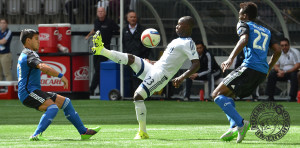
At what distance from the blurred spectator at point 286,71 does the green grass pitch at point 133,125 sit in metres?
0.95

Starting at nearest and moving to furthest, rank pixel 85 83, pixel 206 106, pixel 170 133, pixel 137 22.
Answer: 1. pixel 170 133
2. pixel 206 106
3. pixel 137 22
4. pixel 85 83

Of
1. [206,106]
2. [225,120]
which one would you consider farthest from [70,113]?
[206,106]

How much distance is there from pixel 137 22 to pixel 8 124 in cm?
760

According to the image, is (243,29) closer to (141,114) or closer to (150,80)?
(150,80)

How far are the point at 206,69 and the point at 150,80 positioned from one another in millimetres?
9977

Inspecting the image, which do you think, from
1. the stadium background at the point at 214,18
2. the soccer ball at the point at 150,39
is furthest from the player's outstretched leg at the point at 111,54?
the stadium background at the point at 214,18

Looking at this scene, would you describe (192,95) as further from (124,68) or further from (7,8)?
(7,8)

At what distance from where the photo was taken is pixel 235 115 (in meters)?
9.27

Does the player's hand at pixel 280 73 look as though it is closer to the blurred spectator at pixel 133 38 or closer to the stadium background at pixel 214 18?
the stadium background at pixel 214 18

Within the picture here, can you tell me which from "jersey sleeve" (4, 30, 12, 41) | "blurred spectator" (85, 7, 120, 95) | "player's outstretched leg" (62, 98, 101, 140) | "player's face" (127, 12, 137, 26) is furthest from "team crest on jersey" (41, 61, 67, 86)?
"player's outstretched leg" (62, 98, 101, 140)

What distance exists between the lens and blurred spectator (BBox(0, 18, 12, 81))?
22266mm

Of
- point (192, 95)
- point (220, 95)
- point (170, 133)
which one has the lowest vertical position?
point (192, 95)

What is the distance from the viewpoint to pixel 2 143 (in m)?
9.53

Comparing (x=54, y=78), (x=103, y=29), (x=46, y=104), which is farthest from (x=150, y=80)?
(x=103, y=29)
